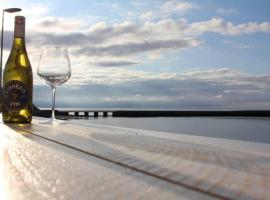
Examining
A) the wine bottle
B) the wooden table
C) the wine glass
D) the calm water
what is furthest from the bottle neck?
the calm water

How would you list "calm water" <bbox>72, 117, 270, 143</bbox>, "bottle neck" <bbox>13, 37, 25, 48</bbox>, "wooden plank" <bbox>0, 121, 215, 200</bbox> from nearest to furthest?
"wooden plank" <bbox>0, 121, 215, 200</bbox> < "bottle neck" <bbox>13, 37, 25, 48</bbox> < "calm water" <bbox>72, 117, 270, 143</bbox>

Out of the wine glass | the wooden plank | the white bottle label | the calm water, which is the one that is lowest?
the calm water

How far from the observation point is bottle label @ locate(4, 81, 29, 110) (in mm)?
1707

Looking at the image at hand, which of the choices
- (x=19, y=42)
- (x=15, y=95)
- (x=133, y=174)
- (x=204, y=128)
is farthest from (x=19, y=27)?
(x=204, y=128)

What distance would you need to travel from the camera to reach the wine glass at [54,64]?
174 cm

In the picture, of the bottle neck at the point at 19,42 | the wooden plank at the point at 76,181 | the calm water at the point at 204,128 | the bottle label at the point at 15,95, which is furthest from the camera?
the calm water at the point at 204,128

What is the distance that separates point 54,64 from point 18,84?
18cm

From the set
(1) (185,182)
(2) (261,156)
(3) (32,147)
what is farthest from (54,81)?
(1) (185,182)

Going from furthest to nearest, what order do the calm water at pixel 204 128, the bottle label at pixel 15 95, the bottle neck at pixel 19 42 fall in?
the calm water at pixel 204 128, the bottle neck at pixel 19 42, the bottle label at pixel 15 95

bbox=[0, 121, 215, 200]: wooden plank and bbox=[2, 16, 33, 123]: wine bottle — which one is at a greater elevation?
bbox=[2, 16, 33, 123]: wine bottle

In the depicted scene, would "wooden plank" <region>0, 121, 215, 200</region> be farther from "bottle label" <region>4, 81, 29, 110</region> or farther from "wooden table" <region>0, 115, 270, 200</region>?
"bottle label" <region>4, 81, 29, 110</region>

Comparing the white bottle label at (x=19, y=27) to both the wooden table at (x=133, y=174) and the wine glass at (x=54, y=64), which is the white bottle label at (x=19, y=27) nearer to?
the wine glass at (x=54, y=64)

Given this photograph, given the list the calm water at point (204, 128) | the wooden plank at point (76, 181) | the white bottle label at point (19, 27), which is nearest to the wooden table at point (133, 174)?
the wooden plank at point (76, 181)

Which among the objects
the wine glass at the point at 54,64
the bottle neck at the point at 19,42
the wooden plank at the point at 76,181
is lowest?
the wooden plank at the point at 76,181
